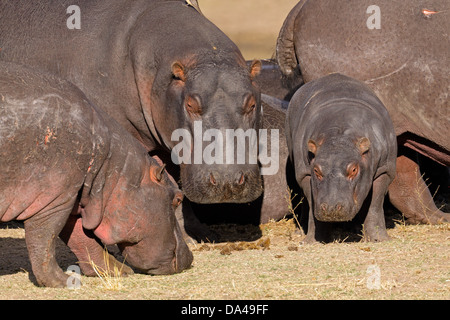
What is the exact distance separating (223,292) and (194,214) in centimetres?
318

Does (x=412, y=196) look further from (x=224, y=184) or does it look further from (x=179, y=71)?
(x=179, y=71)

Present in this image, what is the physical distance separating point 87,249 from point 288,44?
156 inches

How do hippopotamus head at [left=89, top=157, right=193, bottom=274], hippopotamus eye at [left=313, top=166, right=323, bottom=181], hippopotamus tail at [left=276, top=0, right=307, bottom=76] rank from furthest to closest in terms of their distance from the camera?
hippopotamus tail at [left=276, top=0, right=307, bottom=76], hippopotamus eye at [left=313, top=166, right=323, bottom=181], hippopotamus head at [left=89, top=157, right=193, bottom=274]

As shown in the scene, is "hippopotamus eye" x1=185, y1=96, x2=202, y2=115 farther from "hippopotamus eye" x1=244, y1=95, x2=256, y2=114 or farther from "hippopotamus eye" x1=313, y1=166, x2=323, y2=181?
"hippopotamus eye" x1=313, y1=166, x2=323, y2=181

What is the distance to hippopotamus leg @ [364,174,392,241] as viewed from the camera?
23.9 feet

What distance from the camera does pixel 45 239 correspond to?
527 cm

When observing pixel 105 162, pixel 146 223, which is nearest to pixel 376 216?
pixel 146 223

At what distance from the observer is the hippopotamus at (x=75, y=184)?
5125mm

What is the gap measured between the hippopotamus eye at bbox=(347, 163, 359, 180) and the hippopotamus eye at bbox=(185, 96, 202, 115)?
1.25 metres

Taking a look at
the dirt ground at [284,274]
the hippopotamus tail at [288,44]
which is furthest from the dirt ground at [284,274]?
the hippopotamus tail at [288,44]

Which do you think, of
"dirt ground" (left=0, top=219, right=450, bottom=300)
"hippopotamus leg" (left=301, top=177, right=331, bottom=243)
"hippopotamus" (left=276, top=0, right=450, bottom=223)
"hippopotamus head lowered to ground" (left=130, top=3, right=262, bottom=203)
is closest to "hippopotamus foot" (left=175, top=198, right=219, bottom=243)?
"dirt ground" (left=0, top=219, right=450, bottom=300)

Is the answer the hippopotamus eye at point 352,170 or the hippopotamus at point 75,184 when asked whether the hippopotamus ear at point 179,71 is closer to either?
the hippopotamus at point 75,184

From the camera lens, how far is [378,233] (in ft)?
23.9
